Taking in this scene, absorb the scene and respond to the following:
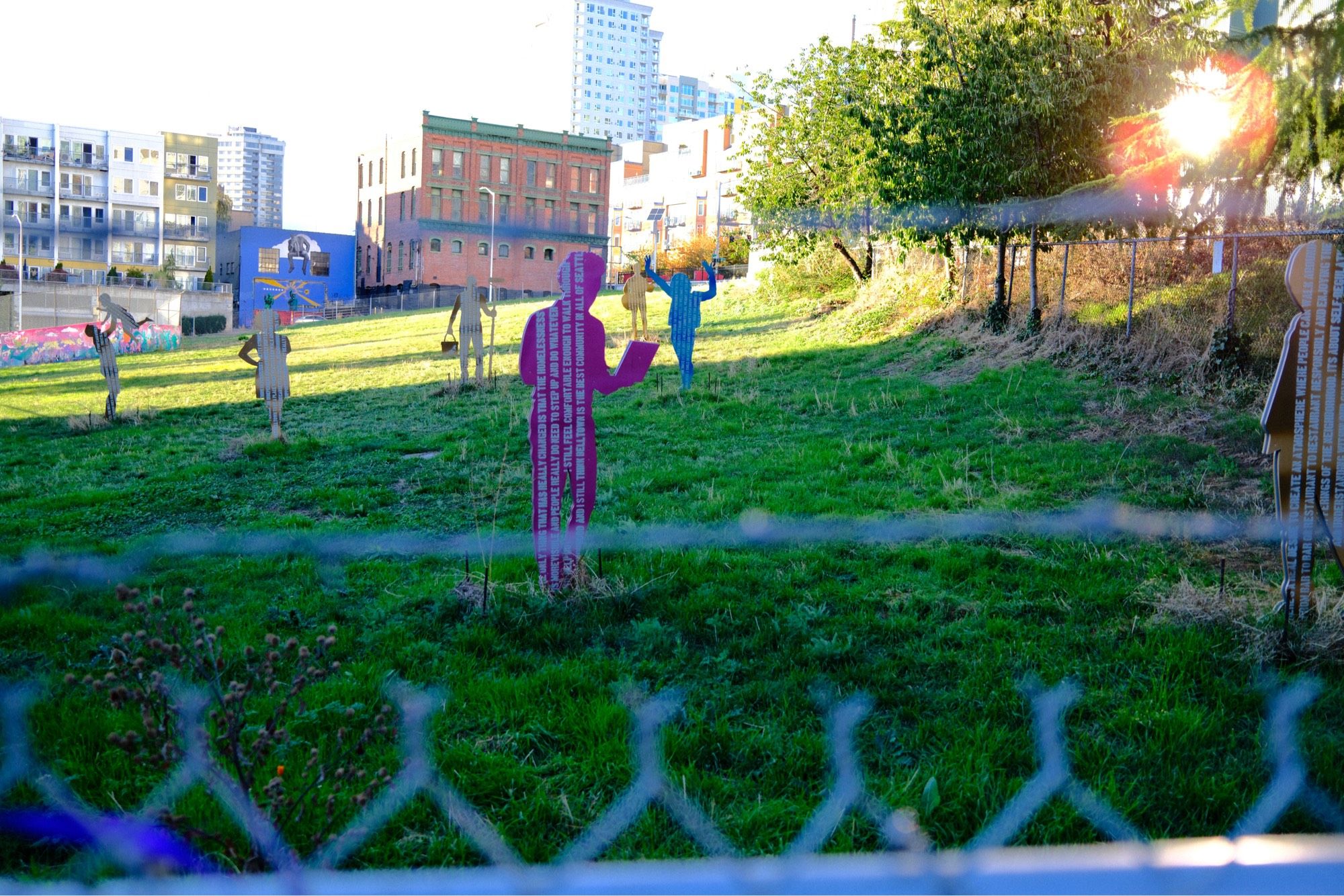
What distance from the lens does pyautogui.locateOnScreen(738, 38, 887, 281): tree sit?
24797mm

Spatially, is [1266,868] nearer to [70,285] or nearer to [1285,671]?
A: [1285,671]

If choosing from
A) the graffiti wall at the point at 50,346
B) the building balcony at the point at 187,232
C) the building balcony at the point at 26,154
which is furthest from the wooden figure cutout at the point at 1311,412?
the building balcony at the point at 187,232

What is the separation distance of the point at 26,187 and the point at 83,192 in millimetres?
18470

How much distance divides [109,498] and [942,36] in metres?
13.5

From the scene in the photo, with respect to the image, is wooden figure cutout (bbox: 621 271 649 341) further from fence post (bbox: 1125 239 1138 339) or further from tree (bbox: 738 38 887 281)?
fence post (bbox: 1125 239 1138 339)

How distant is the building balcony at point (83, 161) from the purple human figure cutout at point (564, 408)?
4693 cm

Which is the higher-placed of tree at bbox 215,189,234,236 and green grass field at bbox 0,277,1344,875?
tree at bbox 215,189,234,236

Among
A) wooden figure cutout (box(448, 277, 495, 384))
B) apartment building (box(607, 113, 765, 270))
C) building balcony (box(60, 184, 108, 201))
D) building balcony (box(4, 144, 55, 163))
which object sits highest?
apartment building (box(607, 113, 765, 270))

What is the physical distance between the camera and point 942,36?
16328 mm

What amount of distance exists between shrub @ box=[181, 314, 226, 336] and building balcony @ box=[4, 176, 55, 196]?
13431mm

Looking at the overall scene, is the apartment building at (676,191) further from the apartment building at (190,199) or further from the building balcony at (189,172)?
the building balcony at (189,172)

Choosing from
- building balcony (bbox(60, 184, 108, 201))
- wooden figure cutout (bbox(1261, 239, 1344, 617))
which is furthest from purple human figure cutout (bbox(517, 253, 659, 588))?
building balcony (bbox(60, 184, 108, 201))

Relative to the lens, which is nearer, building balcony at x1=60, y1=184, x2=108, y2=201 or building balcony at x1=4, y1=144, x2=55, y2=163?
building balcony at x1=4, y1=144, x2=55, y2=163

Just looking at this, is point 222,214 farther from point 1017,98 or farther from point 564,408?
point 564,408
